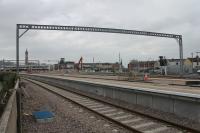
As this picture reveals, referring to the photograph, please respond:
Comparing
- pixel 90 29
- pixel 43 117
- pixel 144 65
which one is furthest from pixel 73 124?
pixel 144 65

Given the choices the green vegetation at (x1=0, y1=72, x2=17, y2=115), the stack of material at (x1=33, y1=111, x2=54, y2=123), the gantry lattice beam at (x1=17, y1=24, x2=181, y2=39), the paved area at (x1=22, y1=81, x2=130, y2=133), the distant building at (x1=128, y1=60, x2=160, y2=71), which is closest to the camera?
the paved area at (x1=22, y1=81, x2=130, y2=133)

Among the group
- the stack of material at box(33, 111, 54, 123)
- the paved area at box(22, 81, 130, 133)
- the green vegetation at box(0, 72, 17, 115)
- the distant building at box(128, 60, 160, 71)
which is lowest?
the paved area at box(22, 81, 130, 133)

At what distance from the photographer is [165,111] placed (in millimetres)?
14305

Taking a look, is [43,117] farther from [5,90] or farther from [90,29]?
[90,29]

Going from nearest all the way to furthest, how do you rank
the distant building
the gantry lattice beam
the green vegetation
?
1. the green vegetation
2. the gantry lattice beam
3. the distant building

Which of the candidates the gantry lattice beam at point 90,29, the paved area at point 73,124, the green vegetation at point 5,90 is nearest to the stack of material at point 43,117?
the paved area at point 73,124

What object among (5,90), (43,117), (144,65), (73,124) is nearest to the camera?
(73,124)

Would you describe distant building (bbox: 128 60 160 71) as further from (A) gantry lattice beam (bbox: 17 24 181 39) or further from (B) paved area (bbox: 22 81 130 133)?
(B) paved area (bbox: 22 81 130 133)

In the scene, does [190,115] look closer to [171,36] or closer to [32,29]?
[32,29]

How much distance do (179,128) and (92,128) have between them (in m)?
3.08

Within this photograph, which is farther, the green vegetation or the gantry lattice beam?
the gantry lattice beam

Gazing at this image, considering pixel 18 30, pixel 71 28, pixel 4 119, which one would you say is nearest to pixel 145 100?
pixel 4 119

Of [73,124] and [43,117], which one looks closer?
[73,124]

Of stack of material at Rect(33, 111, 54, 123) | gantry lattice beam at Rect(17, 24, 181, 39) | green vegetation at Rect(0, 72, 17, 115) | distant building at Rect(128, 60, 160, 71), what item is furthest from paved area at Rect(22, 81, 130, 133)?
distant building at Rect(128, 60, 160, 71)
